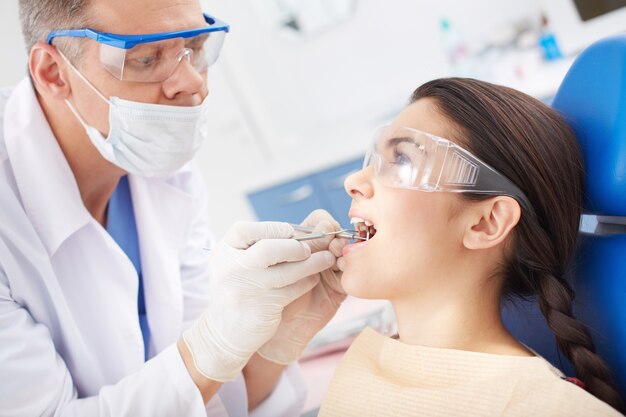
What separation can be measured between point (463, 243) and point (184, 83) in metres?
0.82

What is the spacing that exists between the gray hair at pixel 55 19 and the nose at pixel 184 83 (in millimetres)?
236

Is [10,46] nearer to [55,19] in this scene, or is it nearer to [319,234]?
[55,19]

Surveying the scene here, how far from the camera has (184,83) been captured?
151 cm

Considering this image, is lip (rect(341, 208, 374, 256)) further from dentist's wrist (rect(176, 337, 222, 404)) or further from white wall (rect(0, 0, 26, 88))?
white wall (rect(0, 0, 26, 88))

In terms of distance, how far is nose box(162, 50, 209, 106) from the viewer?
150cm

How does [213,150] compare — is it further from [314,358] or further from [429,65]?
[314,358]

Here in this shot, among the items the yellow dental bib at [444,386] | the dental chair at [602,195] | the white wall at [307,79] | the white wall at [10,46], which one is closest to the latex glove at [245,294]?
the yellow dental bib at [444,386]

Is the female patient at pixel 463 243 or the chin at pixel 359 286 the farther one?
the chin at pixel 359 286

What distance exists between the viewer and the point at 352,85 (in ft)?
12.3

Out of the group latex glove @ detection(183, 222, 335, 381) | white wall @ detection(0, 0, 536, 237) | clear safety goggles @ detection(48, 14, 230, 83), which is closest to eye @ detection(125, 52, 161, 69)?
clear safety goggles @ detection(48, 14, 230, 83)

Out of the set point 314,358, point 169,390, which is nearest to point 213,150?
point 314,358

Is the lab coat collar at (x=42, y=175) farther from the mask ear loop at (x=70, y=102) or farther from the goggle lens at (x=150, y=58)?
the goggle lens at (x=150, y=58)

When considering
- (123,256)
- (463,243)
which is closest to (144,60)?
(123,256)

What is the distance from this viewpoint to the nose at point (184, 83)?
1.50 metres
